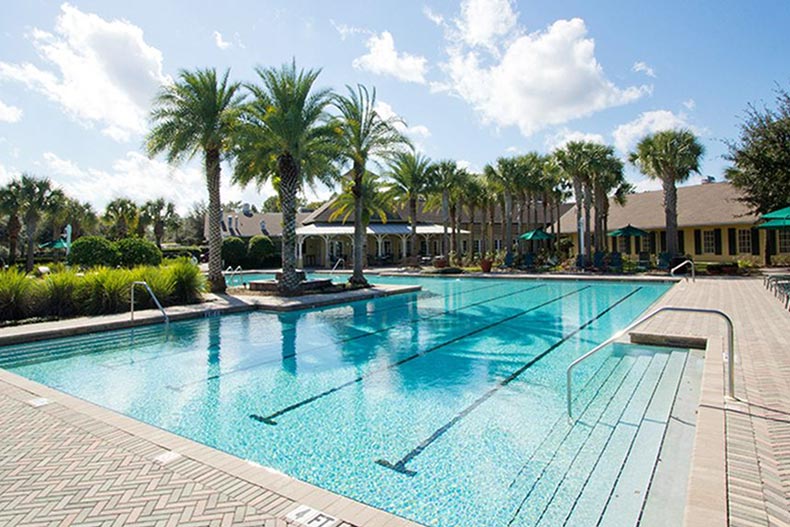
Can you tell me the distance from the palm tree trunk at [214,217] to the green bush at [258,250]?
17514mm

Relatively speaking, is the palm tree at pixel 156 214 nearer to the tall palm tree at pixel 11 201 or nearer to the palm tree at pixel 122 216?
the palm tree at pixel 122 216

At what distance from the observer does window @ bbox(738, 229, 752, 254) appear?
89.5 feet

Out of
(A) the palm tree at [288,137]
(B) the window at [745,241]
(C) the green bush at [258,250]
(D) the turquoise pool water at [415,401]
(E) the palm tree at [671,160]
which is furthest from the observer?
(C) the green bush at [258,250]

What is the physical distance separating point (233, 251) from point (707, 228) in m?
31.9

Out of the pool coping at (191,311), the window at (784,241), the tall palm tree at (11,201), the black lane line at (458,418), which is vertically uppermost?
the tall palm tree at (11,201)

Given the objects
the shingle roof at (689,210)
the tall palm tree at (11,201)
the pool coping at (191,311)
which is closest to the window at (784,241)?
the shingle roof at (689,210)

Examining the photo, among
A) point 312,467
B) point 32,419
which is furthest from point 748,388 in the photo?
point 32,419

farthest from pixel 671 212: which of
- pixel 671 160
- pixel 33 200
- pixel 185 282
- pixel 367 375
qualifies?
pixel 33 200

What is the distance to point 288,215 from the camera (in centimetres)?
1803

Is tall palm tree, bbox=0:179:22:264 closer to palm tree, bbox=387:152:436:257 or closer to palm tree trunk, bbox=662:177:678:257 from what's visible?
palm tree, bbox=387:152:436:257

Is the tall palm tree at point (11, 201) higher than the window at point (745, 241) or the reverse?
higher

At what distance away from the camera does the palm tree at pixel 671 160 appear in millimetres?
23906

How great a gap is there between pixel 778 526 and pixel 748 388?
3103mm

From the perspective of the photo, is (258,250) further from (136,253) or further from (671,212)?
(671,212)
